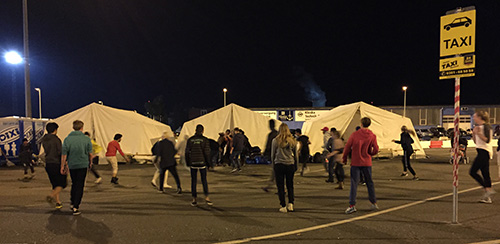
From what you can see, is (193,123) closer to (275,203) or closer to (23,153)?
(23,153)

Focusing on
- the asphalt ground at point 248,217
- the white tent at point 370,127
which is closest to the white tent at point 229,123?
the white tent at point 370,127

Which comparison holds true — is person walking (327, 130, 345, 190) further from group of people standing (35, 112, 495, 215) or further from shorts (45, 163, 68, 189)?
shorts (45, 163, 68, 189)

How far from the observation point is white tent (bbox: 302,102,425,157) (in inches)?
706

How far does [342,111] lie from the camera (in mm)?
18078

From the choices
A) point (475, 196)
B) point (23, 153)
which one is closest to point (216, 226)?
point (475, 196)

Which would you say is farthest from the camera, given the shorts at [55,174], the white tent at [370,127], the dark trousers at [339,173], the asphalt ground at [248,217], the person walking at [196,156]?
the white tent at [370,127]

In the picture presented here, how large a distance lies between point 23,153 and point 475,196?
13.6 m

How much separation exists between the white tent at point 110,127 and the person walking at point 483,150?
1395 cm

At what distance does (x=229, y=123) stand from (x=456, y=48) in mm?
13145

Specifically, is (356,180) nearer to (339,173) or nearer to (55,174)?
(339,173)

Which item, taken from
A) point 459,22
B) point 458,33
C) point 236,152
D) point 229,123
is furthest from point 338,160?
point 229,123

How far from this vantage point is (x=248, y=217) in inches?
247

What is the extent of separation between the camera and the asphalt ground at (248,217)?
511 cm

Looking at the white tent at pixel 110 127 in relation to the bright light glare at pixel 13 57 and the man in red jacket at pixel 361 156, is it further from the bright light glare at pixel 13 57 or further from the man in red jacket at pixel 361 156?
the man in red jacket at pixel 361 156
